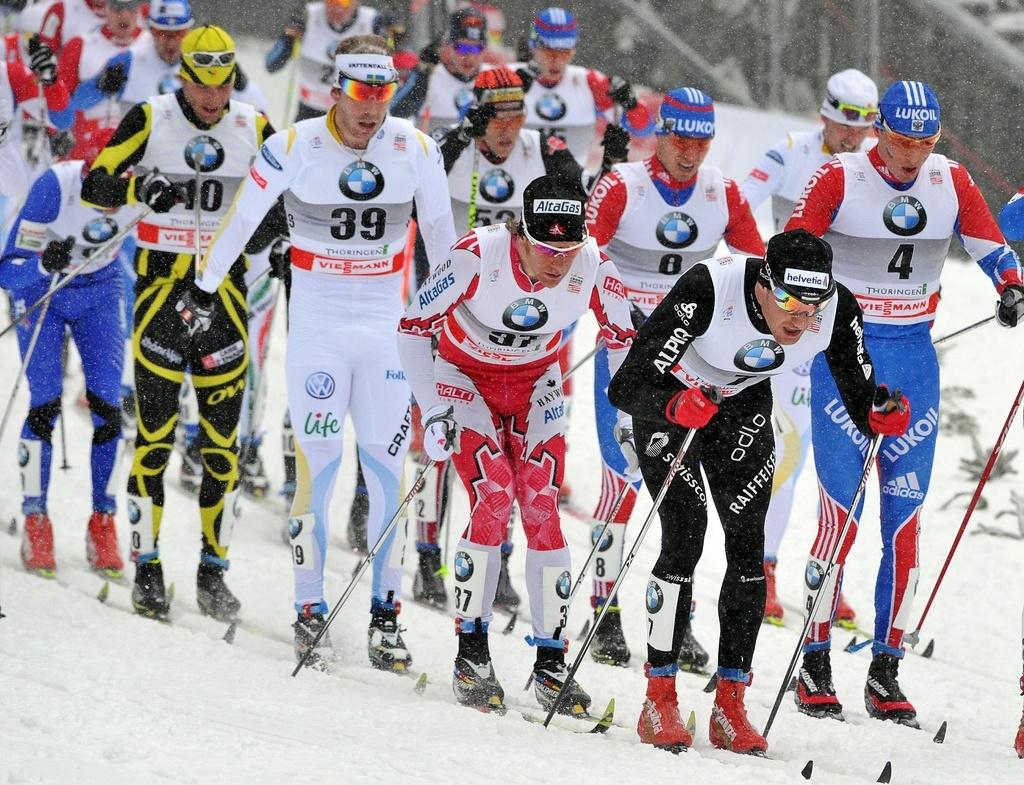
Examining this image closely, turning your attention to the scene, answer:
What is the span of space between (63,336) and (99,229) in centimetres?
56

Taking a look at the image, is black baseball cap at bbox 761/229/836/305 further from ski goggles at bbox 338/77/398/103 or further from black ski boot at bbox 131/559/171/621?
black ski boot at bbox 131/559/171/621

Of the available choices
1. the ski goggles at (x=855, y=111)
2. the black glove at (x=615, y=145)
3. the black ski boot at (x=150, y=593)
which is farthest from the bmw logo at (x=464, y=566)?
the ski goggles at (x=855, y=111)

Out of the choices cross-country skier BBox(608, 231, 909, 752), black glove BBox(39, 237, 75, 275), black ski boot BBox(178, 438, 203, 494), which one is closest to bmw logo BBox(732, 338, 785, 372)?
cross-country skier BBox(608, 231, 909, 752)

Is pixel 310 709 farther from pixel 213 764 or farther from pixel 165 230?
pixel 165 230

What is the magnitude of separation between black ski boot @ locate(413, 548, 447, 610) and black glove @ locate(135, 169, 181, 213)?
2226 millimetres

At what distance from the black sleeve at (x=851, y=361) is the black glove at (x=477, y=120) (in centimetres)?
283

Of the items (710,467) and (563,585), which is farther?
(563,585)

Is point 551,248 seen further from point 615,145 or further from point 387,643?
point 615,145

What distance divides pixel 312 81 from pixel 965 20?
17.9 ft

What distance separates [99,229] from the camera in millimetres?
7805

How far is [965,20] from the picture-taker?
518 inches

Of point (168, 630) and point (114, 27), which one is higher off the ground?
point (114, 27)

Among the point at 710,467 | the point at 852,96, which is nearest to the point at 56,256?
the point at 710,467

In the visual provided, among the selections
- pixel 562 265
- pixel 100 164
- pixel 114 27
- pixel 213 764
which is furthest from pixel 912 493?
pixel 114 27
